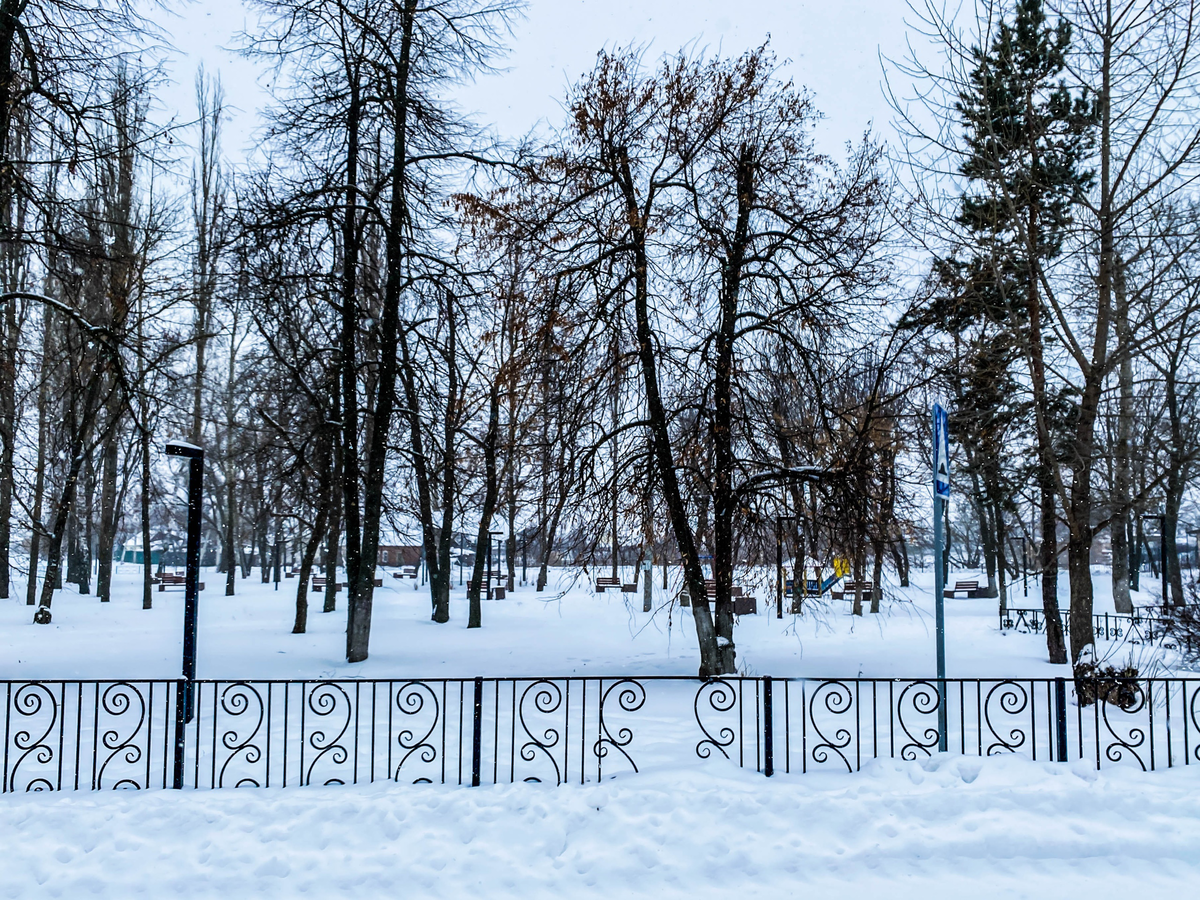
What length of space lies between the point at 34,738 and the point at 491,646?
28.0ft

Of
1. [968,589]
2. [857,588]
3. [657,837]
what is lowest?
[968,589]

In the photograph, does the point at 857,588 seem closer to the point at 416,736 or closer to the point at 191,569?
the point at 416,736

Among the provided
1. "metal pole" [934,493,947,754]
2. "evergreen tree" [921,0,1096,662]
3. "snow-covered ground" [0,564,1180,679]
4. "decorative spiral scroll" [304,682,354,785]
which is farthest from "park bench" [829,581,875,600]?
"decorative spiral scroll" [304,682,354,785]

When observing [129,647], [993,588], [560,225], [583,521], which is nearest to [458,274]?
[560,225]

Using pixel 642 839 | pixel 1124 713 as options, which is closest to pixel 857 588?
pixel 1124 713

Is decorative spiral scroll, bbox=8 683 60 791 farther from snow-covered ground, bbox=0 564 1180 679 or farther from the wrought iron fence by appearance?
snow-covered ground, bbox=0 564 1180 679

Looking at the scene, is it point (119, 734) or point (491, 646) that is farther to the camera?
point (491, 646)

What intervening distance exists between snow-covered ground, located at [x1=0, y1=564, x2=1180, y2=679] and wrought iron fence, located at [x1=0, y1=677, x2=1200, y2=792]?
1.66 metres

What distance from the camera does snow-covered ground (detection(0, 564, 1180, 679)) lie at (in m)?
13.1

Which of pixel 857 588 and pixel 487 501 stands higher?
pixel 487 501

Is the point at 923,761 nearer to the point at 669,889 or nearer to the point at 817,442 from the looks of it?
the point at 669,889

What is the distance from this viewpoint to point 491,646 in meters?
16.3

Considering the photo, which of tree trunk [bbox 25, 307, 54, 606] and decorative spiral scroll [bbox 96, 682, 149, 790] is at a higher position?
tree trunk [bbox 25, 307, 54, 606]

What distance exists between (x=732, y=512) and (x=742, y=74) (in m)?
6.68
